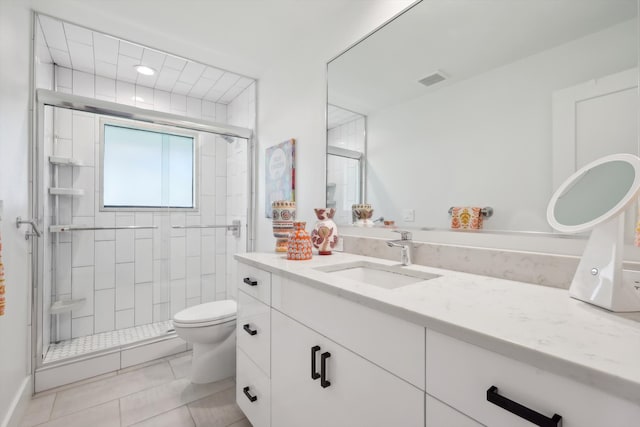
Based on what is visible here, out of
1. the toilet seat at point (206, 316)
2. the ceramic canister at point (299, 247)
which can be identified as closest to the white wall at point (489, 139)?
the ceramic canister at point (299, 247)

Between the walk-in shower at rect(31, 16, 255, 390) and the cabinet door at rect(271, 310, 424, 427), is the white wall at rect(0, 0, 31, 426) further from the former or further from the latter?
the cabinet door at rect(271, 310, 424, 427)

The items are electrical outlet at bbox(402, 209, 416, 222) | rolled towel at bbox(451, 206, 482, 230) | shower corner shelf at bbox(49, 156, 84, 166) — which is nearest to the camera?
rolled towel at bbox(451, 206, 482, 230)

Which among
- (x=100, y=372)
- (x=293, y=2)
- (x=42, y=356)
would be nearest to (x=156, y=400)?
(x=100, y=372)

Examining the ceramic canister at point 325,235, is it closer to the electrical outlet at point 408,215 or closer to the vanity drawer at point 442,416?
the electrical outlet at point 408,215

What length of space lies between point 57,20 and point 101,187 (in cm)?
121

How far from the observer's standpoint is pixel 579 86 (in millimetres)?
895

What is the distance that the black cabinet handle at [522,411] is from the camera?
448 mm

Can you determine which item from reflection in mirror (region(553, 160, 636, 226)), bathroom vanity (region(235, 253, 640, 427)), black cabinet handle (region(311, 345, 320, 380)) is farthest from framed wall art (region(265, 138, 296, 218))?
reflection in mirror (region(553, 160, 636, 226))

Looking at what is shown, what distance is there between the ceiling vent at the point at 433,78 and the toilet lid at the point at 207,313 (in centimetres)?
174

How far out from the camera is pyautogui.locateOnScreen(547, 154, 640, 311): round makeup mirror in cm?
65

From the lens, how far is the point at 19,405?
1.51 meters

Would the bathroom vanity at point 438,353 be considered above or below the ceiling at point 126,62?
below

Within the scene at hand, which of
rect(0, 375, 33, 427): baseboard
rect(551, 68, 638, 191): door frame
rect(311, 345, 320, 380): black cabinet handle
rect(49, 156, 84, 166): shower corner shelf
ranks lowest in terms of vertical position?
rect(0, 375, 33, 427): baseboard

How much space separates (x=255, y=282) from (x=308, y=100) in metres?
1.33
